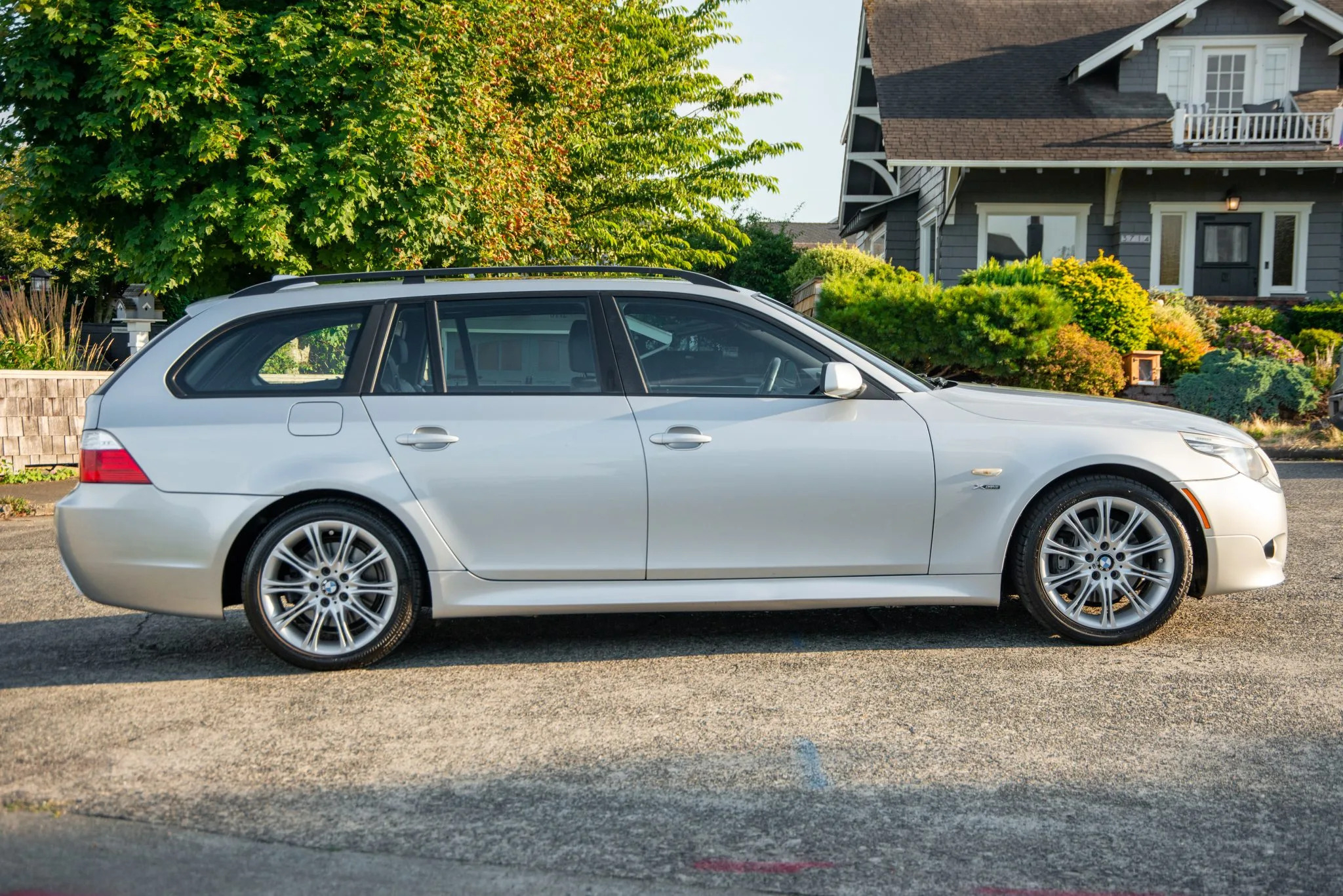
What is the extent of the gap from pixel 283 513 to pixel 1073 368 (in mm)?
12738

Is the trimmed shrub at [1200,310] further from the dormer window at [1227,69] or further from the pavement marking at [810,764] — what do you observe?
the pavement marking at [810,764]

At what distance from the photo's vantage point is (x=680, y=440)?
5.32m

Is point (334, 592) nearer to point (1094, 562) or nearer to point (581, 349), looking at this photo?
point (581, 349)

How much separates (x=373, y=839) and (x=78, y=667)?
2.65m

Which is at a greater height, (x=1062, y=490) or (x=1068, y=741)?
(x=1062, y=490)

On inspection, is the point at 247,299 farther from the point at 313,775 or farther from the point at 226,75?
the point at 226,75

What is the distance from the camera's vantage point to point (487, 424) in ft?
17.5

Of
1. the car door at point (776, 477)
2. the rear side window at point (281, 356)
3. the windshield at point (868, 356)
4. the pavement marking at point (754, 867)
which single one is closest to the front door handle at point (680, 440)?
the car door at point (776, 477)

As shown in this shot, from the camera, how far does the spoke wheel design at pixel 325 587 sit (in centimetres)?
526

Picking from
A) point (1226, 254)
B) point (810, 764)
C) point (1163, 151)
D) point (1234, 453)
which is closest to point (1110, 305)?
point (1163, 151)

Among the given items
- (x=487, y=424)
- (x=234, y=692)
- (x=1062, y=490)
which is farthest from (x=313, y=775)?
(x=1062, y=490)

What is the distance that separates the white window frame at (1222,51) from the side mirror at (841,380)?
72.7 ft

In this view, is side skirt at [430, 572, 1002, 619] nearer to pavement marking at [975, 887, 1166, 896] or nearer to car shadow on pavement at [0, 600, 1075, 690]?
car shadow on pavement at [0, 600, 1075, 690]

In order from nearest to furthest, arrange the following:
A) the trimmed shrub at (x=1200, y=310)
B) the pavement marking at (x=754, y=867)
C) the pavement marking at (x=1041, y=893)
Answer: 1. the pavement marking at (x=1041, y=893)
2. the pavement marking at (x=754, y=867)
3. the trimmed shrub at (x=1200, y=310)
